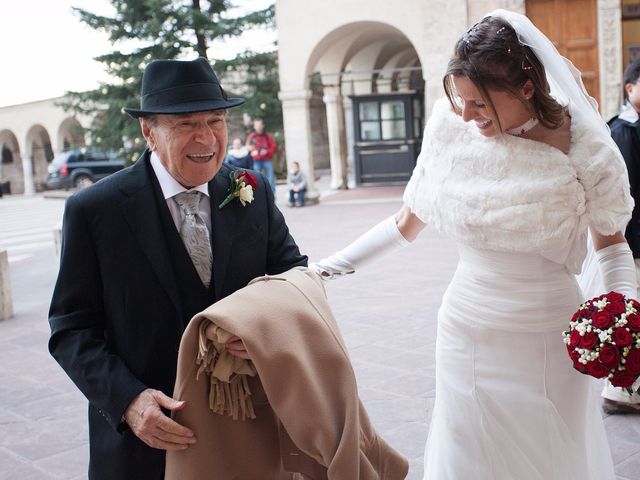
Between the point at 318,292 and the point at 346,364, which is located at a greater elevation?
the point at 318,292

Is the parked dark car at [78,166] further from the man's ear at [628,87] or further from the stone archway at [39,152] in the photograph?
the man's ear at [628,87]

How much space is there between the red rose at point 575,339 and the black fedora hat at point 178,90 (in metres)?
1.29

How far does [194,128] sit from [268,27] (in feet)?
69.5

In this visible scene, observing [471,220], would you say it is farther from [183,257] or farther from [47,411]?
[47,411]

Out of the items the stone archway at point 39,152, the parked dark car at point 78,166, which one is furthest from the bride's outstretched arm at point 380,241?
the stone archway at point 39,152

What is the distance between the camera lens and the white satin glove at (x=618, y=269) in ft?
9.15

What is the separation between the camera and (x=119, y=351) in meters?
2.34

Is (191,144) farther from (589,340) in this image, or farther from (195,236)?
(589,340)

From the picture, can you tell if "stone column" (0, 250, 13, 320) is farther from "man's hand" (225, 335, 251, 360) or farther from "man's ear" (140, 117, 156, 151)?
"man's hand" (225, 335, 251, 360)

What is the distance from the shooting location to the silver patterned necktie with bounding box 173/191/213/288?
7.89 ft

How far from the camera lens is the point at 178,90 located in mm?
2330

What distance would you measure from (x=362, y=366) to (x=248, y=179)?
3525 millimetres

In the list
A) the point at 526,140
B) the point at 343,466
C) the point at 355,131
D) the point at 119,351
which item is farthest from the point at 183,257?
the point at 355,131

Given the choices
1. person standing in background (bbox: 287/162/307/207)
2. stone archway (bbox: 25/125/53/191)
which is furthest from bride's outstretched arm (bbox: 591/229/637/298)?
stone archway (bbox: 25/125/53/191)
